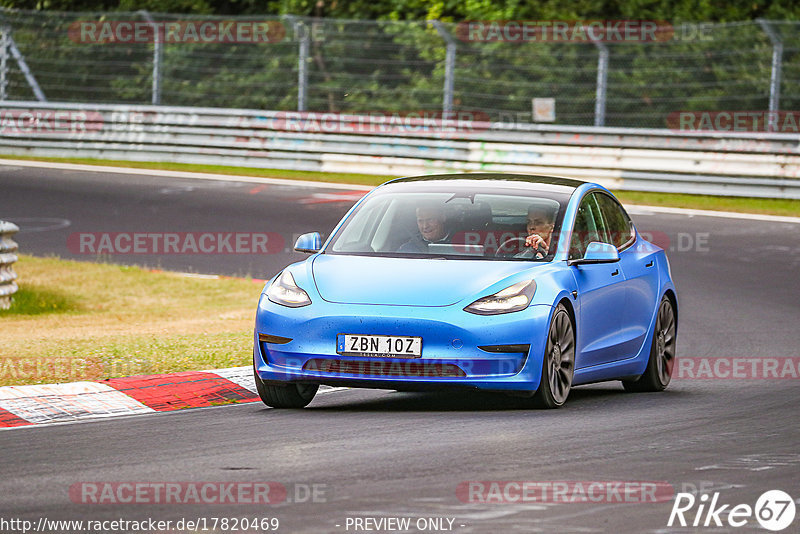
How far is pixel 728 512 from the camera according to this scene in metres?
6.23

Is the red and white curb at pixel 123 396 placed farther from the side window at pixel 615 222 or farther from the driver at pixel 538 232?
the side window at pixel 615 222

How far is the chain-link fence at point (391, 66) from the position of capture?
25141mm

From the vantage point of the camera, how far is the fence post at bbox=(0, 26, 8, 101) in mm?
29359

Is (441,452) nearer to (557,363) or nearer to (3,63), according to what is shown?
(557,363)

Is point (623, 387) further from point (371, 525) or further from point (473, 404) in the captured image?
point (371, 525)

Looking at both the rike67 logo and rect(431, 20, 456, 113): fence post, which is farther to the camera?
rect(431, 20, 456, 113): fence post

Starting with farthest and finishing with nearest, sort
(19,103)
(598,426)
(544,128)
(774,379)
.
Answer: (19,103), (544,128), (774,379), (598,426)

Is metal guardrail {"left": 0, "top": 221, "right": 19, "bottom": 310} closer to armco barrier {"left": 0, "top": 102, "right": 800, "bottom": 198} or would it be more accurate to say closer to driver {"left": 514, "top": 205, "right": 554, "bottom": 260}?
driver {"left": 514, "top": 205, "right": 554, "bottom": 260}

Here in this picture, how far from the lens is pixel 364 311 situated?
8.69 meters

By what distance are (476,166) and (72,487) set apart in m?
19.6

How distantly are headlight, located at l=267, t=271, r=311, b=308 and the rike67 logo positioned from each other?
10.1ft

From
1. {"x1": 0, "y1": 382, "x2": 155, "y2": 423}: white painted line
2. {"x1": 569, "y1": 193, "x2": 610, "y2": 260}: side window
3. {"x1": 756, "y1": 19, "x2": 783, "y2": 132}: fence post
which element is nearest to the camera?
{"x1": 0, "y1": 382, "x2": 155, "y2": 423}: white painted line

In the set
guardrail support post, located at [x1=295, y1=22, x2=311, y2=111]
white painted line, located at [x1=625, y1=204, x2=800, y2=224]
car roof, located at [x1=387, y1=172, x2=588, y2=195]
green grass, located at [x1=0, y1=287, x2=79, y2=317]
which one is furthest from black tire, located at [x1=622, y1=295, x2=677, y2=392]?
guardrail support post, located at [x1=295, y1=22, x2=311, y2=111]

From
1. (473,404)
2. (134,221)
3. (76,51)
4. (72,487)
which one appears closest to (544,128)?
(134,221)
